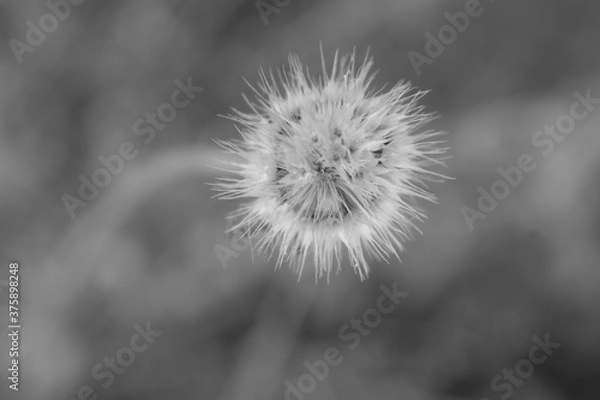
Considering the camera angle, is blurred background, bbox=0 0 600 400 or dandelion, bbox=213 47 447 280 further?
blurred background, bbox=0 0 600 400

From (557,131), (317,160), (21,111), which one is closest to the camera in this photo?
(317,160)

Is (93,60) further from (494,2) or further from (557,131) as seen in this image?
(557,131)

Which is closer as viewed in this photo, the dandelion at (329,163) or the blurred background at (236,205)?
the dandelion at (329,163)

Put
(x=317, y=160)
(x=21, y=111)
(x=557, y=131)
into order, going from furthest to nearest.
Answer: (x=557, y=131), (x=21, y=111), (x=317, y=160)

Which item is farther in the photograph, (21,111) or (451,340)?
(451,340)

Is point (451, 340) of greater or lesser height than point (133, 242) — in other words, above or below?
below

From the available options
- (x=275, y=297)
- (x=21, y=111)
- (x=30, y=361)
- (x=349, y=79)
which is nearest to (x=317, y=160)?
(x=349, y=79)

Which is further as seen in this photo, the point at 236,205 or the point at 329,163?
the point at 236,205

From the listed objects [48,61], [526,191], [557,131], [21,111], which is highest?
[48,61]
